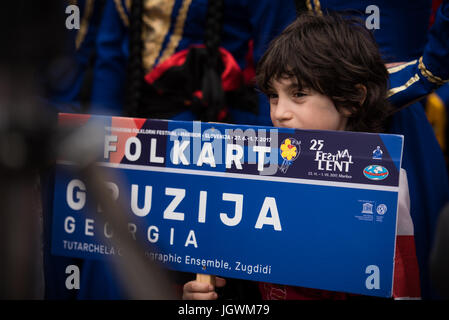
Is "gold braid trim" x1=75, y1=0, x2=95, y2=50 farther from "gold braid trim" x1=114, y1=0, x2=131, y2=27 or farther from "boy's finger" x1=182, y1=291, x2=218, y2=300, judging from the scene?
"boy's finger" x1=182, y1=291, x2=218, y2=300

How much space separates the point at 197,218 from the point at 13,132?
16.4 inches

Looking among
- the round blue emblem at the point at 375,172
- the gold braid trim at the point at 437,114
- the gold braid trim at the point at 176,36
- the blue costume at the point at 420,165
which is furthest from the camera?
the gold braid trim at the point at 437,114

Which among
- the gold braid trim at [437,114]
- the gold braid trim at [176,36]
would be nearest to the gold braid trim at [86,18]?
the gold braid trim at [176,36]

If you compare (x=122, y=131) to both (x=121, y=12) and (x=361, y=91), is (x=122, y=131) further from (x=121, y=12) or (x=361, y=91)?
(x=121, y=12)

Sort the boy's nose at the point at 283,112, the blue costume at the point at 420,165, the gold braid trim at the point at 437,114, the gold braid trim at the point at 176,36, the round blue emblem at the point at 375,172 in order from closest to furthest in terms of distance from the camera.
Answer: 1. the round blue emblem at the point at 375,172
2. the boy's nose at the point at 283,112
3. the blue costume at the point at 420,165
4. the gold braid trim at the point at 176,36
5. the gold braid trim at the point at 437,114

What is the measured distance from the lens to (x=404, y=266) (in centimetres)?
79

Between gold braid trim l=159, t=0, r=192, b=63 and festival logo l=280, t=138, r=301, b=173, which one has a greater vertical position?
gold braid trim l=159, t=0, r=192, b=63

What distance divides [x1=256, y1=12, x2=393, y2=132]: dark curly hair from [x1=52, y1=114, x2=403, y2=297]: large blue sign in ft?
0.55

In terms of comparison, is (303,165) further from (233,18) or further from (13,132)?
(233,18)

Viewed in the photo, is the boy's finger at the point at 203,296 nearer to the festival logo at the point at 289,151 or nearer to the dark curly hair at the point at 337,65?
the festival logo at the point at 289,151

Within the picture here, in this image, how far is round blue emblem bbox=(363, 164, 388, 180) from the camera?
64 cm

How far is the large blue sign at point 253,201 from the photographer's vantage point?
65cm

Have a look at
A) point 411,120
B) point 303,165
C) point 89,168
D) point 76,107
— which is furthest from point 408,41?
point 76,107

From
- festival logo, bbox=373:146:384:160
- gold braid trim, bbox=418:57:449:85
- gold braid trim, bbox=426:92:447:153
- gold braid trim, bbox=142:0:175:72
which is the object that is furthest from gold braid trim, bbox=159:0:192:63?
gold braid trim, bbox=426:92:447:153
